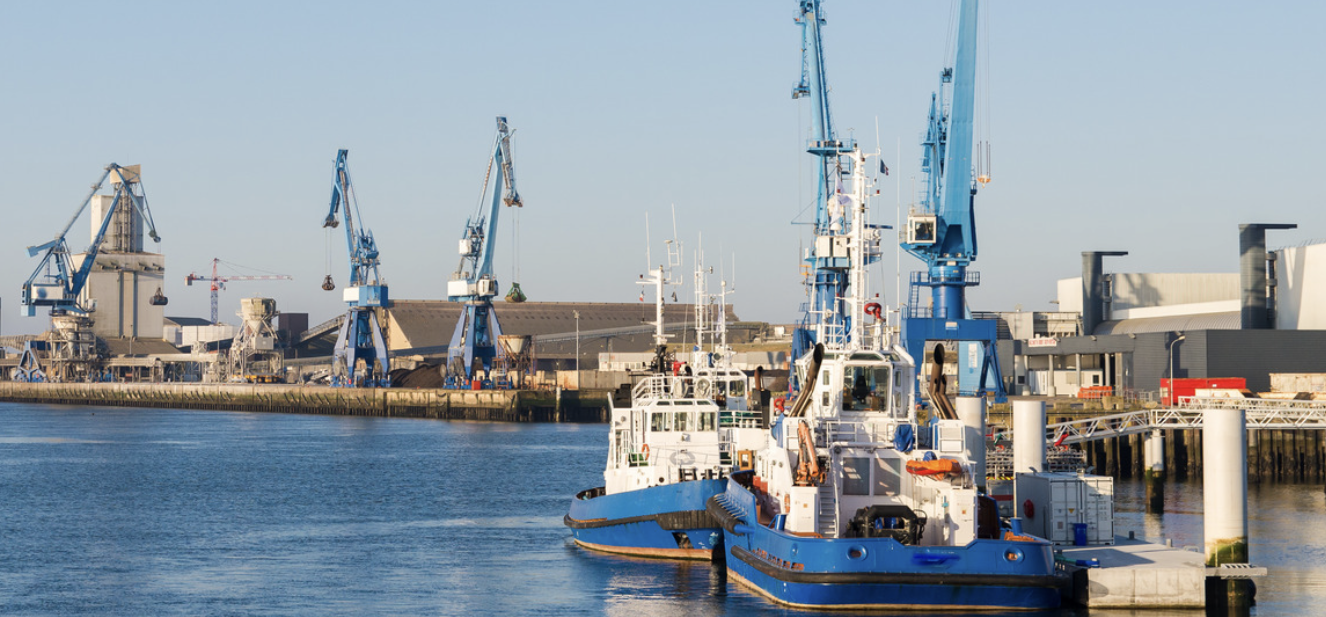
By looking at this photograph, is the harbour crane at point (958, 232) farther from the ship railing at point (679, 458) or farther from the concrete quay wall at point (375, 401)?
the concrete quay wall at point (375, 401)

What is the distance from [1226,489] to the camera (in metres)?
32.6

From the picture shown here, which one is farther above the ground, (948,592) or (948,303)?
(948,303)

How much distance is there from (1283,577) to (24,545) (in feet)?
127

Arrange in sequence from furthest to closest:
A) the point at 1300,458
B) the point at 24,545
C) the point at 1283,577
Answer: the point at 1300,458
the point at 24,545
the point at 1283,577

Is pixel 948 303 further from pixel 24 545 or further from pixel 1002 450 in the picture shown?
pixel 24 545

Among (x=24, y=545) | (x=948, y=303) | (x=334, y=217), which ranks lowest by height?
(x=24, y=545)

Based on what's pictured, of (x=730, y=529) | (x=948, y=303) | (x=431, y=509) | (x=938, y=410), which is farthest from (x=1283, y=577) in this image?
(x=948, y=303)

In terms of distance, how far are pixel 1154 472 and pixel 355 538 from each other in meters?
30.2

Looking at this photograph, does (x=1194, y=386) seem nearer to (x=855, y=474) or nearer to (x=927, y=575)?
(x=855, y=474)

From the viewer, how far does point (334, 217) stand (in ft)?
553

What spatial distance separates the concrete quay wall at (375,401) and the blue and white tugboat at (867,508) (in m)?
105

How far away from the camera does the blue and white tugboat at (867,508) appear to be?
30.6m

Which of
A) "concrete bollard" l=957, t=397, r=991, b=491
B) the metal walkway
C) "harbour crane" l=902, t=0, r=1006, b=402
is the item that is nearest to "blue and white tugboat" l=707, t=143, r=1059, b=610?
"concrete bollard" l=957, t=397, r=991, b=491

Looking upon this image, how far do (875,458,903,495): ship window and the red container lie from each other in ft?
160
